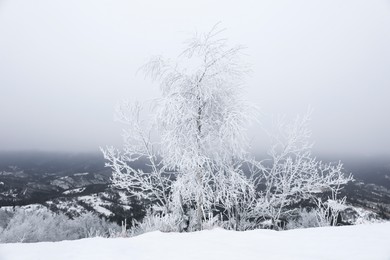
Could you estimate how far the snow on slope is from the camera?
14.3 feet

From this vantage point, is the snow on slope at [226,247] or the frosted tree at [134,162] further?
the frosted tree at [134,162]

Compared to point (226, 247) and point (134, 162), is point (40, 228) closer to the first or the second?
point (134, 162)

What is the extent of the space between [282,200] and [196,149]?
4.72 metres

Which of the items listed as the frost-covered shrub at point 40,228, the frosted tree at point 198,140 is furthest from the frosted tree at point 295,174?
the frost-covered shrub at point 40,228

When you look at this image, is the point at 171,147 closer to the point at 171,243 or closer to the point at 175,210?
the point at 175,210

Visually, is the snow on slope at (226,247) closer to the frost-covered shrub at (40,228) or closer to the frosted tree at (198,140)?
the frosted tree at (198,140)

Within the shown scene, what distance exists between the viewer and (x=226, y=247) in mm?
4727

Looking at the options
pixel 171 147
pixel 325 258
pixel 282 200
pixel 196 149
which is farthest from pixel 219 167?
pixel 325 258

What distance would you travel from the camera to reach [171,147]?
886 cm

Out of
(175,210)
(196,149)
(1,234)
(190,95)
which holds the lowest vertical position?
(1,234)

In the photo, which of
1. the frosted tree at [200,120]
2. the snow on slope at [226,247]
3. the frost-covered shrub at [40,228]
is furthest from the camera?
the frost-covered shrub at [40,228]

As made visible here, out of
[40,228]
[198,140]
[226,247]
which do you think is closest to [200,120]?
[198,140]

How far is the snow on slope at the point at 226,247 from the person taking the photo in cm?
437

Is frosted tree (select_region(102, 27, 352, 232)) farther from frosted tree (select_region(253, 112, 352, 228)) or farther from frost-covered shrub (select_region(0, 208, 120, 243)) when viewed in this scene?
frost-covered shrub (select_region(0, 208, 120, 243))
